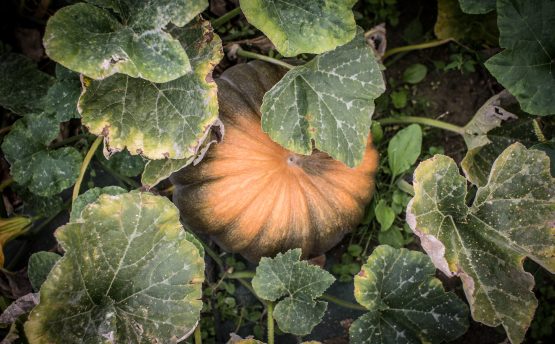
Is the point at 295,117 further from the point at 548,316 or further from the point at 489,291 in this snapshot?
the point at 548,316

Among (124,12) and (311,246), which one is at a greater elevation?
(124,12)

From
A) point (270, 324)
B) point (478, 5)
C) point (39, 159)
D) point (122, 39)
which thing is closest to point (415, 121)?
point (478, 5)

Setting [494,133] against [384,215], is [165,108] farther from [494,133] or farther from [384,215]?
[494,133]

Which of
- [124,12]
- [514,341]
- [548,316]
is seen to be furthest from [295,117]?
[548,316]

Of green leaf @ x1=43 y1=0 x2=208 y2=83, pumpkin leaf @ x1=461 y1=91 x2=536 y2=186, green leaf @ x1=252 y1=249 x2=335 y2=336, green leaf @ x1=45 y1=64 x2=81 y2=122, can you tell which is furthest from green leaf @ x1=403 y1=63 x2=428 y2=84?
green leaf @ x1=45 y1=64 x2=81 y2=122

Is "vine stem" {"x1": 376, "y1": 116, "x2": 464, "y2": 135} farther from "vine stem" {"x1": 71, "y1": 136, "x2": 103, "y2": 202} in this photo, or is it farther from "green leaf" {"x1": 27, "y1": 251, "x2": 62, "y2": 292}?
"green leaf" {"x1": 27, "y1": 251, "x2": 62, "y2": 292}

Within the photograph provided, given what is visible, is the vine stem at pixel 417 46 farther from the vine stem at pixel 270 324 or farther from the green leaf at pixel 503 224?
the vine stem at pixel 270 324
